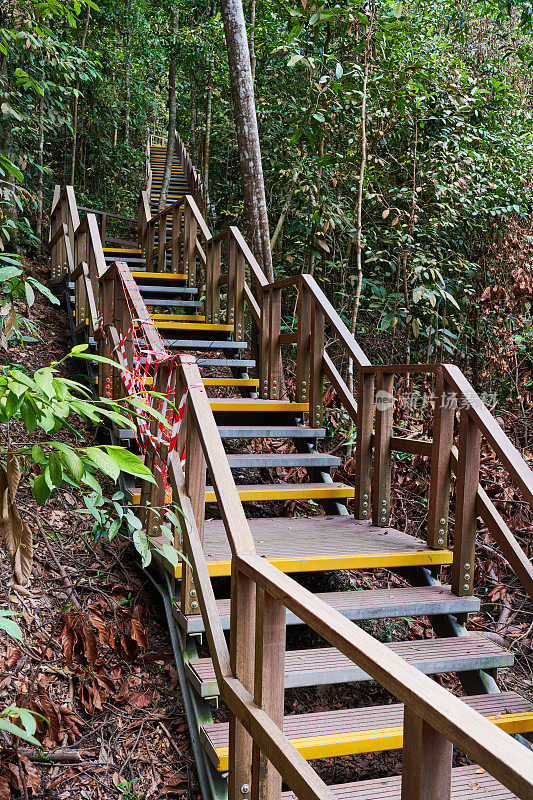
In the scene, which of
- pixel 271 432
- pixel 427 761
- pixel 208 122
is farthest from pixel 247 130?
pixel 208 122

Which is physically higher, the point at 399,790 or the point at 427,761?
the point at 427,761

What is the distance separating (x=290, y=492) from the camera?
13.8ft

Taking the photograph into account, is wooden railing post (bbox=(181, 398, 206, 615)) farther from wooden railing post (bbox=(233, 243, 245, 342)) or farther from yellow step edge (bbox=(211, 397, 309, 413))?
wooden railing post (bbox=(233, 243, 245, 342))

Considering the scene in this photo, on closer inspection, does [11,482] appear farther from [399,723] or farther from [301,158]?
[301,158]

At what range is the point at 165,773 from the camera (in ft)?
9.33

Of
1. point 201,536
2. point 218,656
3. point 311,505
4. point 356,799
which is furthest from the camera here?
point 311,505

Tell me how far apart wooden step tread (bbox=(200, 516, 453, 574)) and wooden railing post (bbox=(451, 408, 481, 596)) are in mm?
218

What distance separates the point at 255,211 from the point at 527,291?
2801 mm

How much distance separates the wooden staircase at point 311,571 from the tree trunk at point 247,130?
576 mm

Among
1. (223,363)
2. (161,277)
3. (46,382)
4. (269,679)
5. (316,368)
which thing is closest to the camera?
(46,382)

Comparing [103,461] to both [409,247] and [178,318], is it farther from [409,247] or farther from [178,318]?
[409,247]

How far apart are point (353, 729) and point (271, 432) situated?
7.79 ft

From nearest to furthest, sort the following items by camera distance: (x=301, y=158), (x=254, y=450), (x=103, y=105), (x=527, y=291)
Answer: (x=254, y=450)
(x=527, y=291)
(x=301, y=158)
(x=103, y=105)

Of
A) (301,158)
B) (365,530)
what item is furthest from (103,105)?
(365,530)
